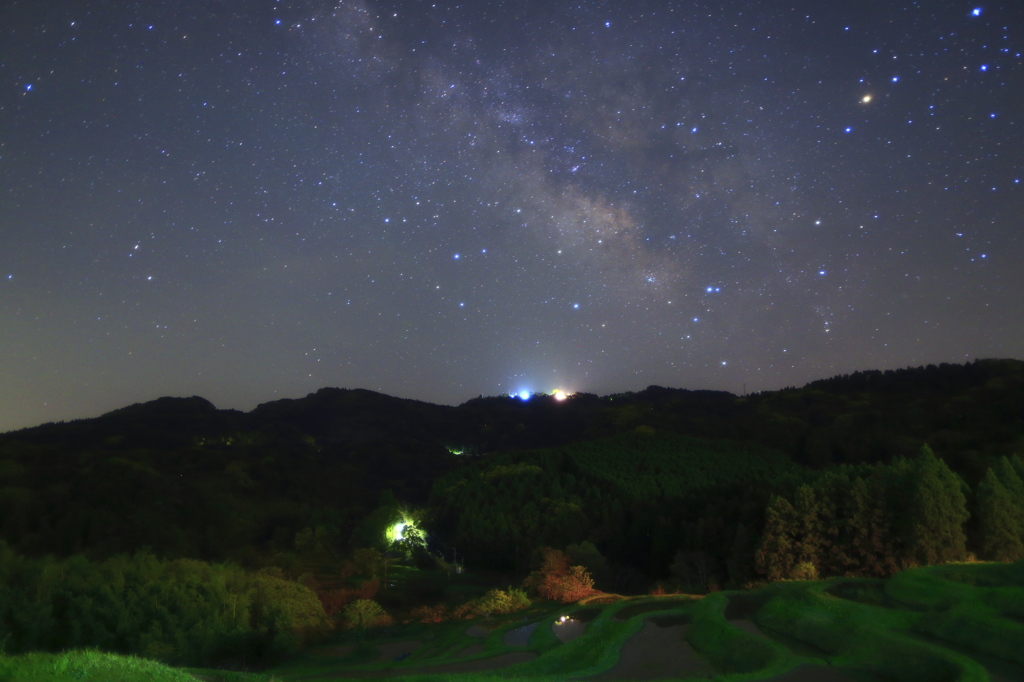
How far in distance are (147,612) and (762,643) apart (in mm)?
29487

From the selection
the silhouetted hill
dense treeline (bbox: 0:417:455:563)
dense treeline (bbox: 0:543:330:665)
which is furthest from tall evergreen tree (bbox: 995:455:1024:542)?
dense treeline (bbox: 0:417:455:563)

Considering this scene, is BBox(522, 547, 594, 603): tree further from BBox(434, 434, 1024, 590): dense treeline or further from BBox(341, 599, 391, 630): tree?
BBox(341, 599, 391, 630): tree

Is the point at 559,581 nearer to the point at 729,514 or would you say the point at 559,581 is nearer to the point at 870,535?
the point at 729,514

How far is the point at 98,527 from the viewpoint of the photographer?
57.3 metres

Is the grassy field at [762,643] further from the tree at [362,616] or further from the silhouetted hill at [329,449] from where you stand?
the silhouetted hill at [329,449]

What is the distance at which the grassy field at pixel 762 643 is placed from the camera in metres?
14.1

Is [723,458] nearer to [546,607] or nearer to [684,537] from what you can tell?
[684,537]

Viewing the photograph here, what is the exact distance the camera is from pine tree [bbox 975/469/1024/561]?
115 feet

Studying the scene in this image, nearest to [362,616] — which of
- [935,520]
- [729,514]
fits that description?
[729,514]

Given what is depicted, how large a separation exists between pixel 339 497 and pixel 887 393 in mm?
99233

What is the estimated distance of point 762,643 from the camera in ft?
58.6

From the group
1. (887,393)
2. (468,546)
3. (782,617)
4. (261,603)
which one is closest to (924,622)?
(782,617)

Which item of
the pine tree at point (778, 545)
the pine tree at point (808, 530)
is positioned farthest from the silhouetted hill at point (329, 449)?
the pine tree at point (778, 545)

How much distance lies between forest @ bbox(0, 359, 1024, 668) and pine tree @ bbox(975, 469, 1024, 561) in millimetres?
108
